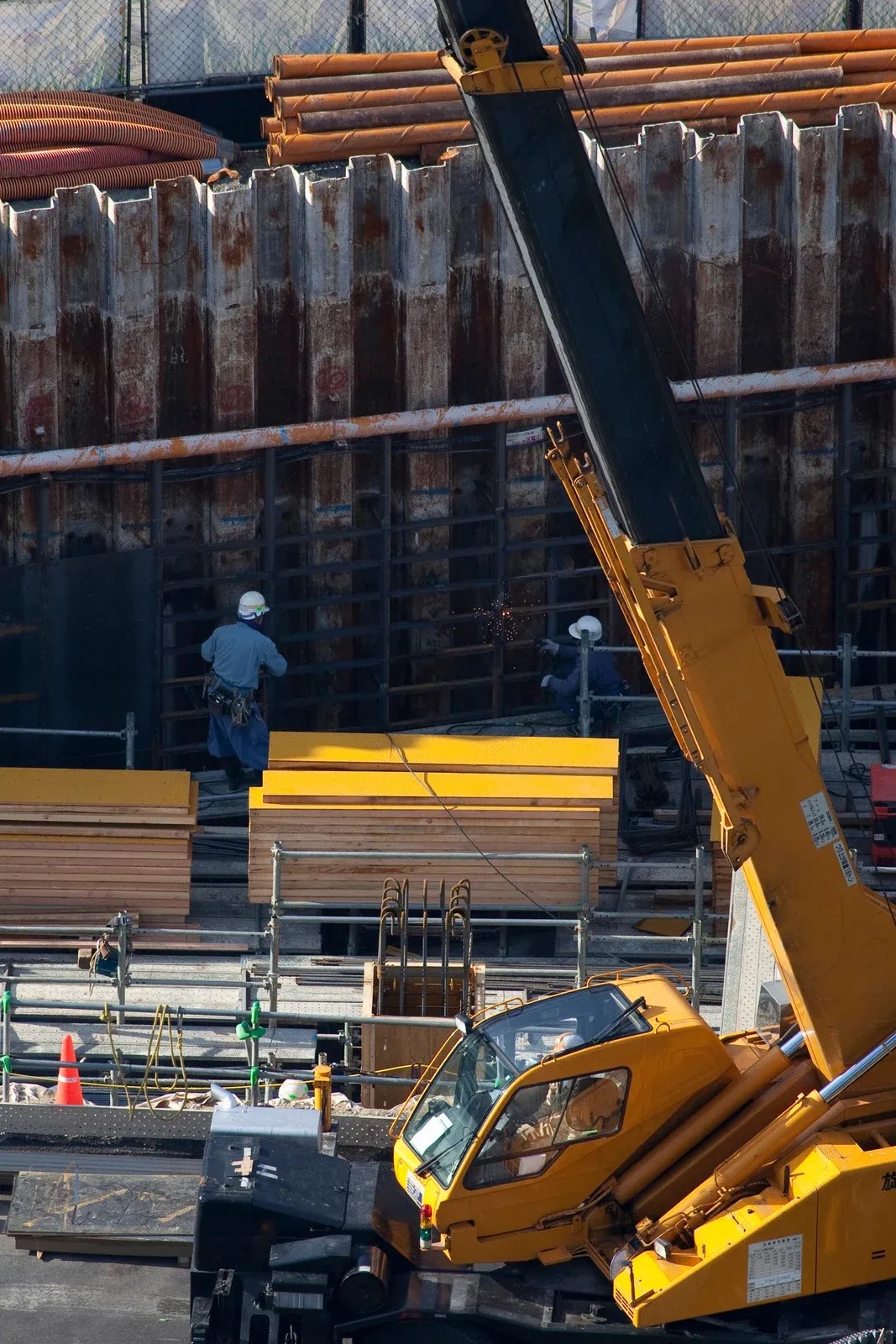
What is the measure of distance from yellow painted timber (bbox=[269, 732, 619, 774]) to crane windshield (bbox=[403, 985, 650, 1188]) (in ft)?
19.8

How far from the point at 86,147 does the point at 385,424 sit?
614 cm

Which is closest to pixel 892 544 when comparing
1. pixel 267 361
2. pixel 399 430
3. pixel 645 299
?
pixel 645 299

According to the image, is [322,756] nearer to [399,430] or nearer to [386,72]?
[399,430]

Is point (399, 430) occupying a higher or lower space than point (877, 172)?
lower

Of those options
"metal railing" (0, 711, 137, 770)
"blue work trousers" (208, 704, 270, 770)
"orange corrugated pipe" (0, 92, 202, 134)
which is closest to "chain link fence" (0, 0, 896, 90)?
"orange corrugated pipe" (0, 92, 202, 134)

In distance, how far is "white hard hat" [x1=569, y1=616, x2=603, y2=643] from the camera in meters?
20.3

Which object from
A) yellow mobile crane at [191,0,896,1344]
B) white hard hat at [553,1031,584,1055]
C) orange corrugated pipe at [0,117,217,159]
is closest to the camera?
yellow mobile crane at [191,0,896,1344]

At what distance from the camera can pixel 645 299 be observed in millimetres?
21469

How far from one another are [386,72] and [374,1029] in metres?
13.0

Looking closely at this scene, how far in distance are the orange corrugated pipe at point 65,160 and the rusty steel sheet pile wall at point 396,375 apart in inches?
151

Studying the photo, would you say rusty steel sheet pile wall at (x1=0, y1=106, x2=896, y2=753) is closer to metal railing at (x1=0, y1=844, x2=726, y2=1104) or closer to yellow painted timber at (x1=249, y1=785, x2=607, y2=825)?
yellow painted timber at (x1=249, y1=785, x2=607, y2=825)

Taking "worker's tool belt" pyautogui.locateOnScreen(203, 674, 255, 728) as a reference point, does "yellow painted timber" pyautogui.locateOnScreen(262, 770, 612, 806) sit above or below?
below

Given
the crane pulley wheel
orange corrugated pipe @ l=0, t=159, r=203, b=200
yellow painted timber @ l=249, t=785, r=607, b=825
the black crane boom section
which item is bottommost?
yellow painted timber @ l=249, t=785, r=607, b=825

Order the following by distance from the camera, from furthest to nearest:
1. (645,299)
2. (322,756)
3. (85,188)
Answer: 1. (645,299)
2. (85,188)
3. (322,756)
